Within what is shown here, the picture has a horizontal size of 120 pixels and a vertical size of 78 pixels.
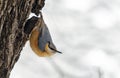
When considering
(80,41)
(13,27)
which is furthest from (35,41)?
(80,41)

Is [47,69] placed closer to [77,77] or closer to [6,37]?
[77,77]

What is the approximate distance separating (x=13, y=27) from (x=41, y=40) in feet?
1.23

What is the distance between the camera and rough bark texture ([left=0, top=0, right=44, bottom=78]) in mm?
2041

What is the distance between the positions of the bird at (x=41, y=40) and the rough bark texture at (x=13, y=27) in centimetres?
5

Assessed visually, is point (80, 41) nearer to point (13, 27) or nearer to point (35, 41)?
point (35, 41)

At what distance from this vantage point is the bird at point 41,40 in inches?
96.5

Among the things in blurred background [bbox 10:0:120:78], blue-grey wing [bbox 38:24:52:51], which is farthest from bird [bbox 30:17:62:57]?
blurred background [bbox 10:0:120:78]

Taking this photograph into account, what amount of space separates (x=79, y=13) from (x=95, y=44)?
0.37 metres

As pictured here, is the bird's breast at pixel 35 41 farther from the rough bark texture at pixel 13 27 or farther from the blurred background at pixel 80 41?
the blurred background at pixel 80 41

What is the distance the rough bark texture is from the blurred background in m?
2.23

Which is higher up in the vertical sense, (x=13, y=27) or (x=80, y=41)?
(x=80, y=41)

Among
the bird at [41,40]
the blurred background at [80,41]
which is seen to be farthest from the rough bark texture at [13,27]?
the blurred background at [80,41]

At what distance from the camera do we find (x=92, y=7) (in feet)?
17.9

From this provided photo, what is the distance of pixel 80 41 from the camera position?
5145 mm
